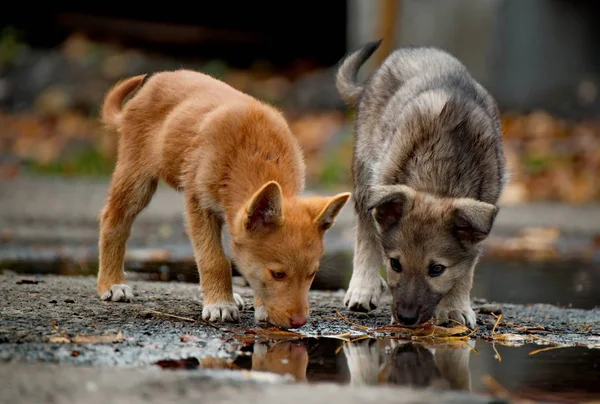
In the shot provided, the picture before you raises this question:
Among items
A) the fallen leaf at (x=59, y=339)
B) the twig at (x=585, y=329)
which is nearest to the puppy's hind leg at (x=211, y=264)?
Result: the fallen leaf at (x=59, y=339)

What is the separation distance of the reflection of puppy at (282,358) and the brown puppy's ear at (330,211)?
651 millimetres

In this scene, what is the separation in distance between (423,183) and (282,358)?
183 centimetres

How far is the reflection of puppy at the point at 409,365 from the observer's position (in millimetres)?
4379

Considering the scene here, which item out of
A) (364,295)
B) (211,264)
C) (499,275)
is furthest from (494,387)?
(499,275)

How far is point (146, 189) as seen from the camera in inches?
258

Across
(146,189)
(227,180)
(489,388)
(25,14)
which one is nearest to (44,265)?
(146,189)

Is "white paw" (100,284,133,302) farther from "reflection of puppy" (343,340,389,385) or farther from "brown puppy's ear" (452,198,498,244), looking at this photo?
"brown puppy's ear" (452,198,498,244)

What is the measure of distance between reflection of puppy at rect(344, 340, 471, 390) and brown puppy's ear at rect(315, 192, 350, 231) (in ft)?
2.08

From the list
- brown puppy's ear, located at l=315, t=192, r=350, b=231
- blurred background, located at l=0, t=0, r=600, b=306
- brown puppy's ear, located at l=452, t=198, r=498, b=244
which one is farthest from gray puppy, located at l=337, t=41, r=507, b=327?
blurred background, located at l=0, t=0, r=600, b=306

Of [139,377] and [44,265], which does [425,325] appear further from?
[44,265]

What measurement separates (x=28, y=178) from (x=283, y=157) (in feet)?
29.0

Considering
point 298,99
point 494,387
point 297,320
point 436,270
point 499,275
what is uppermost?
point 298,99

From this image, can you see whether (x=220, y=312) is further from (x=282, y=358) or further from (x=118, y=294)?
(x=282, y=358)

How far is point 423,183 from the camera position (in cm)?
619
